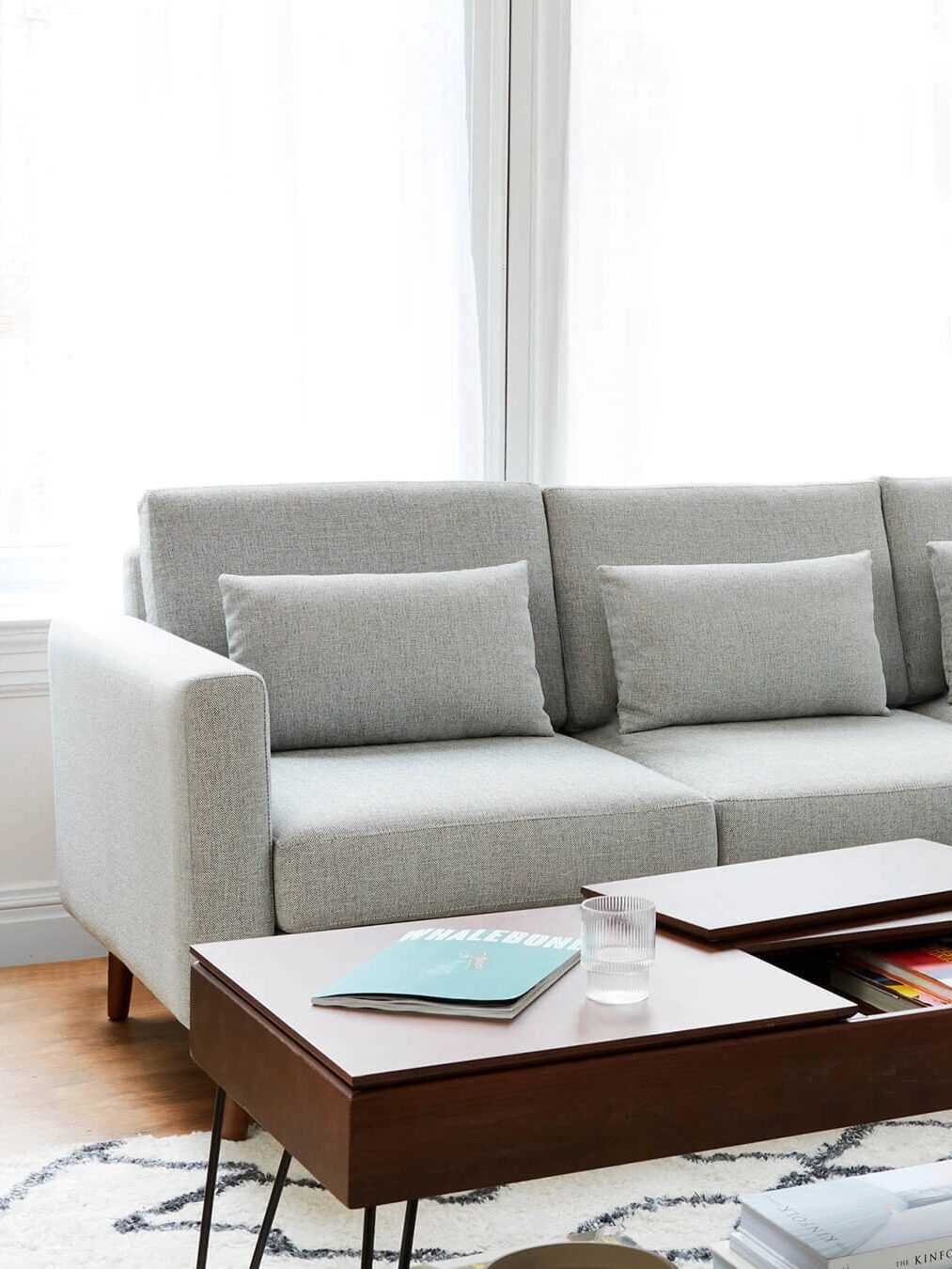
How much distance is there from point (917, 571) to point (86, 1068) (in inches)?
74.0

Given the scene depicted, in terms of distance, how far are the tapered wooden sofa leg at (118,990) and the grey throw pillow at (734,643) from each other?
998mm

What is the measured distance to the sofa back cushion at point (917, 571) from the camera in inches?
126

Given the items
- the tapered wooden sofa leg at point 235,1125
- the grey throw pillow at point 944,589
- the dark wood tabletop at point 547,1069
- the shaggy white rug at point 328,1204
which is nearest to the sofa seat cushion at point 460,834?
the tapered wooden sofa leg at point 235,1125

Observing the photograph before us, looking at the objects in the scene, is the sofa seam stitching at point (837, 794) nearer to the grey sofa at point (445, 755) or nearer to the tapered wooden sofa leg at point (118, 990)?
the grey sofa at point (445, 755)

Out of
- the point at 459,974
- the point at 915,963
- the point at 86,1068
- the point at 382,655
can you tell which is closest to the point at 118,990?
the point at 86,1068

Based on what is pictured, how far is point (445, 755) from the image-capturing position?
261 cm

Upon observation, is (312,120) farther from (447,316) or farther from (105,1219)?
(105,1219)

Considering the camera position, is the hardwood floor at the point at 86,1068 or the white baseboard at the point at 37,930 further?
the white baseboard at the point at 37,930

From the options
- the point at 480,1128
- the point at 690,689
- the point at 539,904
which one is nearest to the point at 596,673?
the point at 690,689

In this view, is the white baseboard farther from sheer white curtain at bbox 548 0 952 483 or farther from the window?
sheer white curtain at bbox 548 0 952 483

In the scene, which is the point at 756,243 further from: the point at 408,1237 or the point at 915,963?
the point at 408,1237

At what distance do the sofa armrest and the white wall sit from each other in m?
0.64

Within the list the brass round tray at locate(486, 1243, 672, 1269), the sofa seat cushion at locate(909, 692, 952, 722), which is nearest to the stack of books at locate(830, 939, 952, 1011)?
the brass round tray at locate(486, 1243, 672, 1269)

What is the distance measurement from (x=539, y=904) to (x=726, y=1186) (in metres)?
0.48
